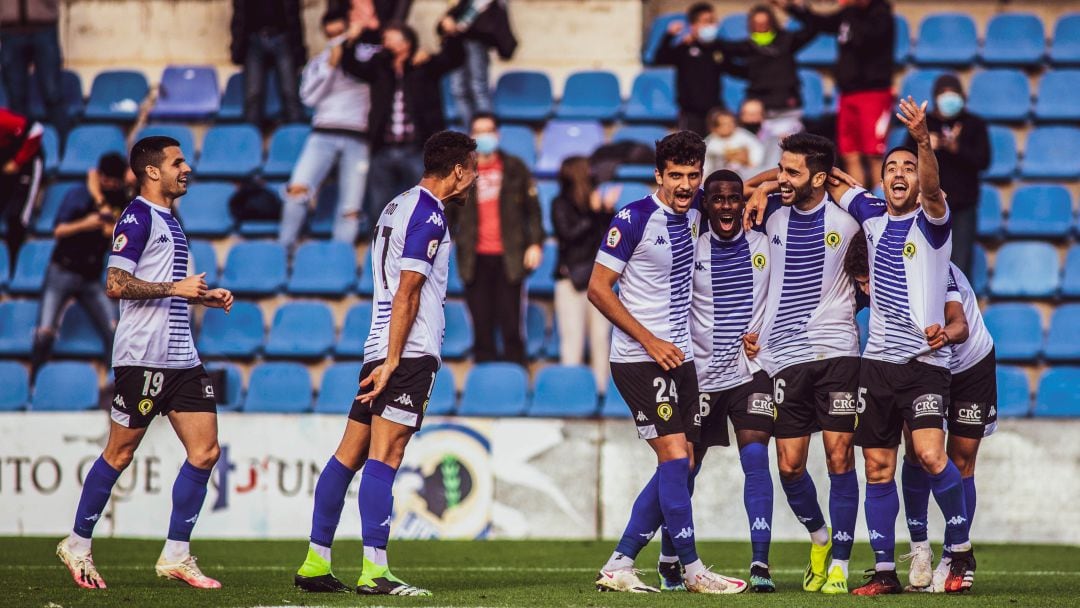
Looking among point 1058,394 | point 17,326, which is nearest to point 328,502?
point 1058,394

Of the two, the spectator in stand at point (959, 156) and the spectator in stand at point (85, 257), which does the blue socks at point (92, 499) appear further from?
the spectator in stand at point (959, 156)

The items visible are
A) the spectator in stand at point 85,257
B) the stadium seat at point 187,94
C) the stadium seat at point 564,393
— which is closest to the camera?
the stadium seat at point 564,393

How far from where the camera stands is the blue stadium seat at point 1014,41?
1548cm

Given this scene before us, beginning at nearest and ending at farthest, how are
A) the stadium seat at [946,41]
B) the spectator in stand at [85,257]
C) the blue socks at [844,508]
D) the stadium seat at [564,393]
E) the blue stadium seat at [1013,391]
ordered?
the blue socks at [844,508] < the blue stadium seat at [1013,391] < the stadium seat at [564,393] < the spectator in stand at [85,257] < the stadium seat at [946,41]

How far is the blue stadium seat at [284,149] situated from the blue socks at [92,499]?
780 centimetres

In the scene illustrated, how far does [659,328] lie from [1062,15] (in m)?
10.7

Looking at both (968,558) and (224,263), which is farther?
(224,263)

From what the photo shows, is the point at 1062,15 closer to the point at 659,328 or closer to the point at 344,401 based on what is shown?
the point at 344,401

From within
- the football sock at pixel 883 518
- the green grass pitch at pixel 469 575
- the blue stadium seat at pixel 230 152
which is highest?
the blue stadium seat at pixel 230 152

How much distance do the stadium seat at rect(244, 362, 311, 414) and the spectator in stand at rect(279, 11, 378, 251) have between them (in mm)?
1674

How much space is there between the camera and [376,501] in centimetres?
713

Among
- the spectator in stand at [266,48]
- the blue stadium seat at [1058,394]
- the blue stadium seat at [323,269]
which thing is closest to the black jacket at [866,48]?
the blue stadium seat at [1058,394]

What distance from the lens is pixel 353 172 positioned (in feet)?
46.3

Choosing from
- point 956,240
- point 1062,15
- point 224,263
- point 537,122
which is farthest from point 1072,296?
point 224,263
